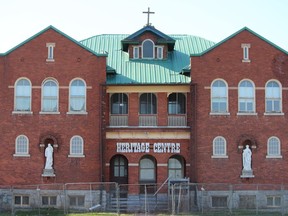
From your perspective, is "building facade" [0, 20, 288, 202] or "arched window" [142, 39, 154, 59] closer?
"building facade" [0, 20, 288, 202]

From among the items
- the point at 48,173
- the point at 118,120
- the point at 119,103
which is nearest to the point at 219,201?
the point at 118,120

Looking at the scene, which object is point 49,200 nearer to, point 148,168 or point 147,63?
point 148,168

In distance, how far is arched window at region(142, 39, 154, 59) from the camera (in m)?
46.1

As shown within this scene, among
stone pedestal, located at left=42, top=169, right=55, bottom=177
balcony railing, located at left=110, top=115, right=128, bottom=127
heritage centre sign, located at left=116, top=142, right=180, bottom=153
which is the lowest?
stone pedestal, located at left=42, top=169, right=55, bottom=177

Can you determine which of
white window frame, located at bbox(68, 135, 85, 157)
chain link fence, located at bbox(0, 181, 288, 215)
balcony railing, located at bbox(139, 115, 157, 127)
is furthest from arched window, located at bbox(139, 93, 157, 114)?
chain link fence, located at bbox(0, 181, 288, 215)

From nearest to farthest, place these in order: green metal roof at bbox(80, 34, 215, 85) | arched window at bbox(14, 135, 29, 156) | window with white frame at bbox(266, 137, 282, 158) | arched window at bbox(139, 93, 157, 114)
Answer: arched window at bbox(14, 135, 29, 156)
window with white frame at bbox(266, 137, 282, 158)
green metal roof at bbox(80, 34, 215, 85)
arched window at bbox(139, 93, 157, 114)

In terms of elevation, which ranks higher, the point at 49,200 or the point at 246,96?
the point at 246,96

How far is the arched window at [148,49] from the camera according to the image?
46125mm

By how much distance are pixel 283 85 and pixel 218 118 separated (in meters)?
5.01

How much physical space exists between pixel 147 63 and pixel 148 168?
7.75m

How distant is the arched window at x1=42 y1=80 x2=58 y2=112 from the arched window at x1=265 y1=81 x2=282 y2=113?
14.4m

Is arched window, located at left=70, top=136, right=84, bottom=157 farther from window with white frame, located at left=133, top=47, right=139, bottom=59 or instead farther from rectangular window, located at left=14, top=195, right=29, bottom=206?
window with white frame, located at left=133, top=47, right=139, bottom=59

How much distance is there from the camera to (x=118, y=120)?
43.2 meters

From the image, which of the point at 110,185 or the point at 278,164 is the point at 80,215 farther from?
the point at 278,164
